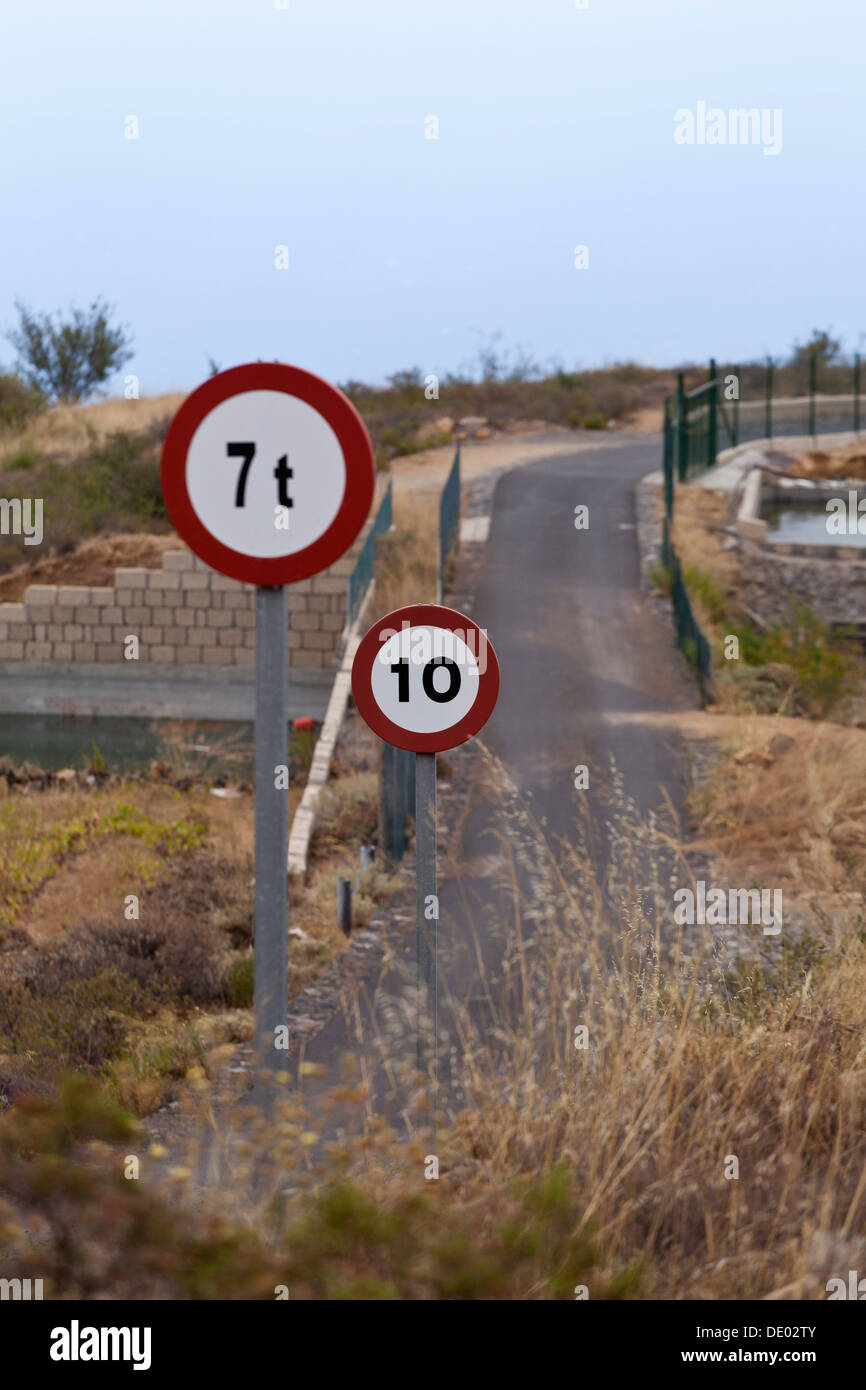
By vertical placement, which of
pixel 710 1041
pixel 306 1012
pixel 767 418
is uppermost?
pixel 767 418

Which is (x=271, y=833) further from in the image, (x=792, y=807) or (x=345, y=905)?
(x=792, y=807)

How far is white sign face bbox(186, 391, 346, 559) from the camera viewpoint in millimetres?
3016

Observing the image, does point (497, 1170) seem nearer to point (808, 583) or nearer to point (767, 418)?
point (808, 583)


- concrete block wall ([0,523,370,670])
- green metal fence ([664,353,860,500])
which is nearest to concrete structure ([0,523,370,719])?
concrete block wall ([0,523,370,670])

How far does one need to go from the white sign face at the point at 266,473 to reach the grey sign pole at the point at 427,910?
1.04m

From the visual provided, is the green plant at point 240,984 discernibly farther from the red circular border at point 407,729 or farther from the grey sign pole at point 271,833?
the grey sign pole at point 271,833

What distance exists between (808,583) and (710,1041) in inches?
580

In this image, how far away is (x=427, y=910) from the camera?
12.5 ft

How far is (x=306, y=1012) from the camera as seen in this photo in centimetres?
643

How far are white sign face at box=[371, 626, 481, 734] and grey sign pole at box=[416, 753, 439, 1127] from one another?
14 cm

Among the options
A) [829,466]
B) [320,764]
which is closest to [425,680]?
[320,764]

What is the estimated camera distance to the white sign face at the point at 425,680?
387 centimetres

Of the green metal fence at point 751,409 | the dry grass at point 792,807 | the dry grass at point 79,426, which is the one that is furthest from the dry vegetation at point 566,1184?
the dry grass at point 79,426
